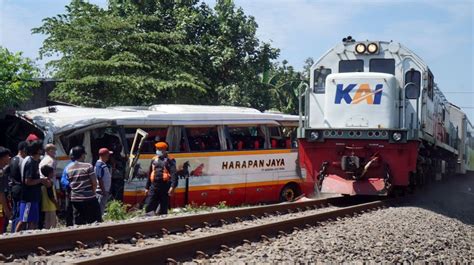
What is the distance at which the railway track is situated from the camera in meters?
5.93

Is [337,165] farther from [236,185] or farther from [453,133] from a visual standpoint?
[453,133]

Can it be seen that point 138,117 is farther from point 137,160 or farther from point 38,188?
point 38,188

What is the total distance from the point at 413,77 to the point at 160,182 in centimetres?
596

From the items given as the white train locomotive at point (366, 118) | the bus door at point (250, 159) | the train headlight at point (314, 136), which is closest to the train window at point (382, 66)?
the white train locomotive at point (366, 118)

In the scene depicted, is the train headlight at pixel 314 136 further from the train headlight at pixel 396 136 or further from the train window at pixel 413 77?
the train window at pixel 413 77

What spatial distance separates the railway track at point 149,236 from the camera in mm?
5934

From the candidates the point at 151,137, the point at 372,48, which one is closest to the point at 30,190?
the point at 151,137

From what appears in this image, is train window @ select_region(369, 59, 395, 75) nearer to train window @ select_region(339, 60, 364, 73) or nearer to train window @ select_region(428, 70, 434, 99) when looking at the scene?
train window @ select_region(339, 60, 364, 73)

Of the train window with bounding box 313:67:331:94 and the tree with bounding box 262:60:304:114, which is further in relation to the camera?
the tree with bounding box 262:60:304:114

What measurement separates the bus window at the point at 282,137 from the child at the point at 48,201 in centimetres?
809

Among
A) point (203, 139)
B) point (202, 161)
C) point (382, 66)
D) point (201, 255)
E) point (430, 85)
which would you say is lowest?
point (201, 255)

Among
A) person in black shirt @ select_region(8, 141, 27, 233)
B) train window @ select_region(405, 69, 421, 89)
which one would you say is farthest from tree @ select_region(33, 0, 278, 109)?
person in black shirt @ select_region(8, 141, 27, 233)

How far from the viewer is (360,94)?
1197cm

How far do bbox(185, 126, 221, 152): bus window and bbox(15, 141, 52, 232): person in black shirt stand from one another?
5920 mm
